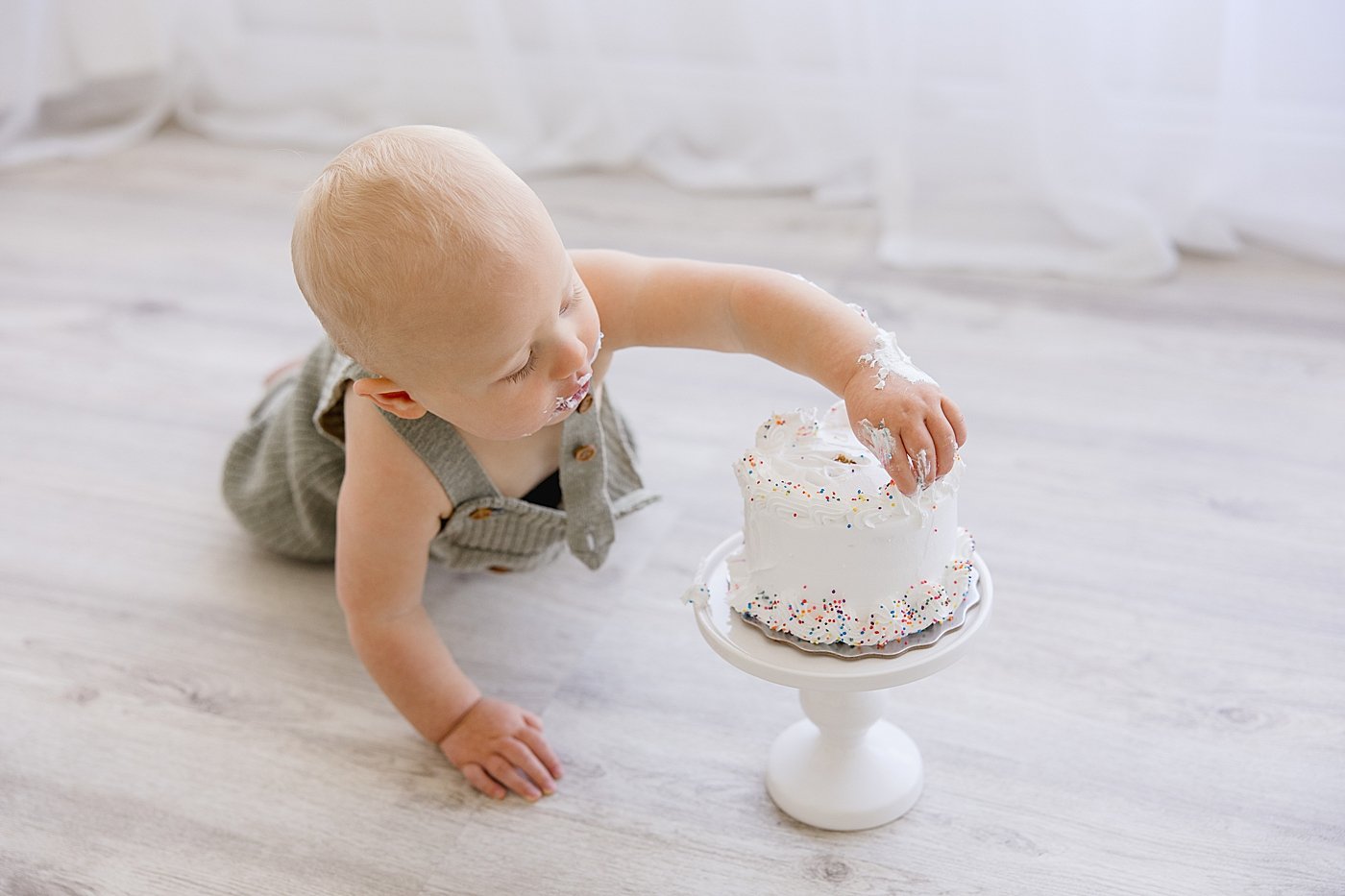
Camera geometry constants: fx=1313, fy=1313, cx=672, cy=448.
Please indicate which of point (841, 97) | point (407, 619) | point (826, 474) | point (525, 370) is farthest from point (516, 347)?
point (841, 97)

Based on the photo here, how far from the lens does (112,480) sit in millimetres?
1314

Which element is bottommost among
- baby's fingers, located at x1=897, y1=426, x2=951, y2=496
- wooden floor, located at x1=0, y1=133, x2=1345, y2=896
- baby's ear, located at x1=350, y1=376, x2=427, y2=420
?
wooden floor, located at x1=0, y1=133, x2=1345, y2=896

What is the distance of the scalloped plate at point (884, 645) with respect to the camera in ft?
2.52

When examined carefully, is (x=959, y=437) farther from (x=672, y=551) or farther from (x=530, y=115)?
(x=530, y=115)

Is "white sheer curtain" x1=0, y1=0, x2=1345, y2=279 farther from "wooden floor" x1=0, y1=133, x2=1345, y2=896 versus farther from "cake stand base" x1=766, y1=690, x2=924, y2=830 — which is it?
"cake stand base" x1=766, y1=690, x2=924, y2=830

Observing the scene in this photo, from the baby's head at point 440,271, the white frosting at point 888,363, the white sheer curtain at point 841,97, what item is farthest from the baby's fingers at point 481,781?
the white sheer curtain at point 841,97

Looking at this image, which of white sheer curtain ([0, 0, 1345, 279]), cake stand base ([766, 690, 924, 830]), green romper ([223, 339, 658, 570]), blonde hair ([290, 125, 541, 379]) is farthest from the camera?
white sheer curtain ([0, 0, 1345, 279])

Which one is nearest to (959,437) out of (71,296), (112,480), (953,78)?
(112,480)

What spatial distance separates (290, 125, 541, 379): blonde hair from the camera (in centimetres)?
73

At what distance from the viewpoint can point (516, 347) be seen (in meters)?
0.77

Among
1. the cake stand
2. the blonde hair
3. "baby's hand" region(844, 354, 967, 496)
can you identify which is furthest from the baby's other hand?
the blonde hair

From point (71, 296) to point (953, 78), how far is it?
3.88ft

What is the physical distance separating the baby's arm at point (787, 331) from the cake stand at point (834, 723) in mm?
104

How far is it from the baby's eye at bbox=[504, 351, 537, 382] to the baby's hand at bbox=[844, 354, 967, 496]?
198 millimetres
